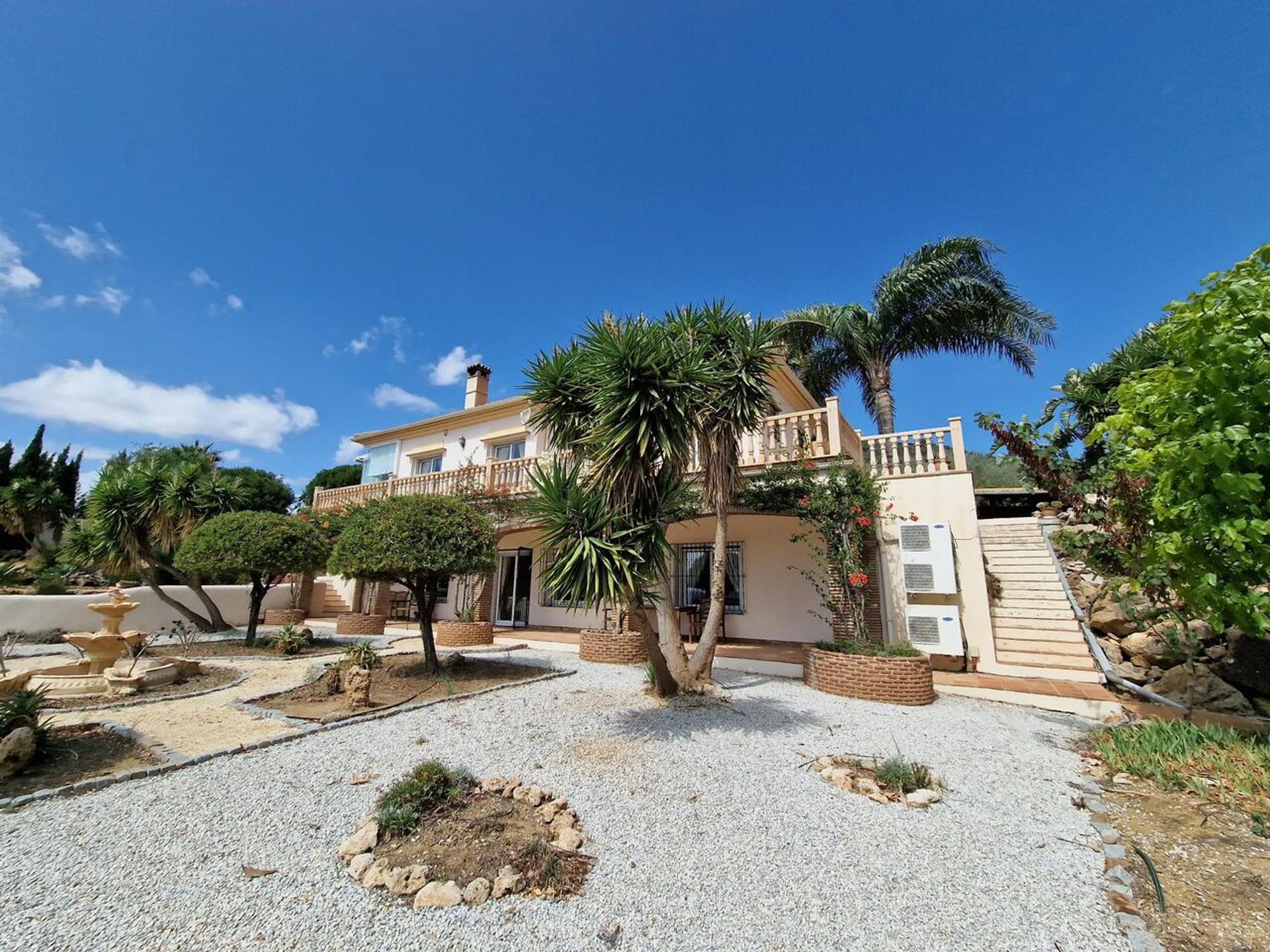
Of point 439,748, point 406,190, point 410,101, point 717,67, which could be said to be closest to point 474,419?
point 406,190

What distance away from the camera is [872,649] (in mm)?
7855

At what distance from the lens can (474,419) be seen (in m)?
19.8

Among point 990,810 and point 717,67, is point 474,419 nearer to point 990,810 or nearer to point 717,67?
point 717,67

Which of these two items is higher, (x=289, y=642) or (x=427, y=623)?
(x=427, y=623)

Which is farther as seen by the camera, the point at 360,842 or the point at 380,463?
the point at 380,463

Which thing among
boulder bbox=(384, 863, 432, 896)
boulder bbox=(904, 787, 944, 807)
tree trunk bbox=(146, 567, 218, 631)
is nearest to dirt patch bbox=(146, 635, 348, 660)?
tree trunk bbox=(146, 567, 218, 631)

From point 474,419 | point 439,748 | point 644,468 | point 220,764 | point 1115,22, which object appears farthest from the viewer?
point 474,419

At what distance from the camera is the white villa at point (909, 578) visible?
9.03 metres

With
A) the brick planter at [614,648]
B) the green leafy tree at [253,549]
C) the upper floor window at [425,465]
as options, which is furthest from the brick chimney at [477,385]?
the brick planter at [614,648]

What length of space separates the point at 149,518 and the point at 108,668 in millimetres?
8434

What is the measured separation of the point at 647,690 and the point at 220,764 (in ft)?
16.3

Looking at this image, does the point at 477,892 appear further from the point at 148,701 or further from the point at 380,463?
the point at 380,463

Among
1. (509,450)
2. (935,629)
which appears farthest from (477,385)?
(935,629)

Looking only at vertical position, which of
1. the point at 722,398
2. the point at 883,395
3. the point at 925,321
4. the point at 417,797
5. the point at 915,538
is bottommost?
the point at 417,797
